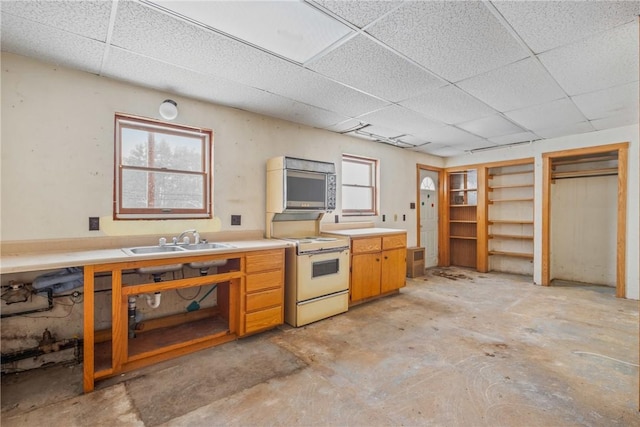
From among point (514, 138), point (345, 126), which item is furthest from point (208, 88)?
point (514, 138)

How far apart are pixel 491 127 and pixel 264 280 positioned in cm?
390

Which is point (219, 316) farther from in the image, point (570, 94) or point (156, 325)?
point (570, 94)

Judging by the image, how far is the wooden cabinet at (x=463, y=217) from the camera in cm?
634

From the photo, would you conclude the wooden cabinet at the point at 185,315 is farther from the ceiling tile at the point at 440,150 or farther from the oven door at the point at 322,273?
the ceiling tile at the point at 440,150

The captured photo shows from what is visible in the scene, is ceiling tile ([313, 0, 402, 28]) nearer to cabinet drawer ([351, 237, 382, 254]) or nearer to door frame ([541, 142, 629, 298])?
cabinet drawer ([351, 237, 382, 254])

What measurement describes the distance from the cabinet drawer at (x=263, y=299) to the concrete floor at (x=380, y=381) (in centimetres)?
31

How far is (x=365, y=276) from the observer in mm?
4016

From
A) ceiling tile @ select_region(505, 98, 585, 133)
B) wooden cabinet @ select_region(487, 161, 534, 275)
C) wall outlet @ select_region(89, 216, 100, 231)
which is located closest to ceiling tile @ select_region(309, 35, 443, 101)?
ceiling tile @ select_region(505, 98, 585, 133)

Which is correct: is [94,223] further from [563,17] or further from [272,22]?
[563,17]

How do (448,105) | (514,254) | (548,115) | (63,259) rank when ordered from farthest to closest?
(514,254)
(548,115)
(448,105)
(63,259)

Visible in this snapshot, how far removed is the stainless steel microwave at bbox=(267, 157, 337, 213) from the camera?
350 centimetres

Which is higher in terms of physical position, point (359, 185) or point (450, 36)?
point (450, 36)

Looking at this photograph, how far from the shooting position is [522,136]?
190 inches

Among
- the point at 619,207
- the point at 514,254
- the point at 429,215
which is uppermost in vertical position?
the point at 619,207
